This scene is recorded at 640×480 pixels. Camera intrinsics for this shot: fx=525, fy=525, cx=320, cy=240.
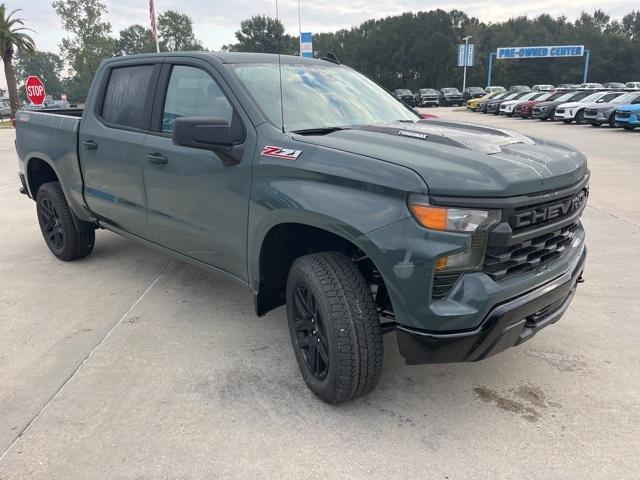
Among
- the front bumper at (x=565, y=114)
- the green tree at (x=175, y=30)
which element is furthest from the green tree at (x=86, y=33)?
the front bumper at (x=565, y=114)

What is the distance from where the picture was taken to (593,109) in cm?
2098

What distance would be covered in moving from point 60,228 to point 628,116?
19.3 metres

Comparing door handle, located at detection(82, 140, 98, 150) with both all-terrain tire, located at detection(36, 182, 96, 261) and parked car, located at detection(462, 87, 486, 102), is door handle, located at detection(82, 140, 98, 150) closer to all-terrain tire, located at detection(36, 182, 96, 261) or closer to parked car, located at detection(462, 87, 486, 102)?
all-terrain tire, located at detection(36, 182, 96, 261)

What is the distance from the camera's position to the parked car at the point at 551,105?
25.5 m

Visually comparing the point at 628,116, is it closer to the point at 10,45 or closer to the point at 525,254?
the point at 525,254

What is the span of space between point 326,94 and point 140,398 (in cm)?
212

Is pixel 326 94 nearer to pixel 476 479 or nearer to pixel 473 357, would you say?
pixel 473 357

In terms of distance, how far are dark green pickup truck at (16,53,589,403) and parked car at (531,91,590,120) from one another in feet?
81.5

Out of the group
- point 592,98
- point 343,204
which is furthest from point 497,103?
point 343,204

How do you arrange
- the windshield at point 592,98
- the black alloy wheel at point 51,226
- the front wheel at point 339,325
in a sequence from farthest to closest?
the windshield at point 592,98 < the black alloy wheel at point 51,226 < the front wheel at point 339,325

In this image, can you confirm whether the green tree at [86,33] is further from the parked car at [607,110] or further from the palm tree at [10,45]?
the parked car at [607,110]

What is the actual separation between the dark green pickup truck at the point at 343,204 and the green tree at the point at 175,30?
86764mm

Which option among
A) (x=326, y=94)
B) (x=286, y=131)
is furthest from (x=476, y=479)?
(x=326, y=94)

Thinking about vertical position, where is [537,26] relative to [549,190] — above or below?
above
